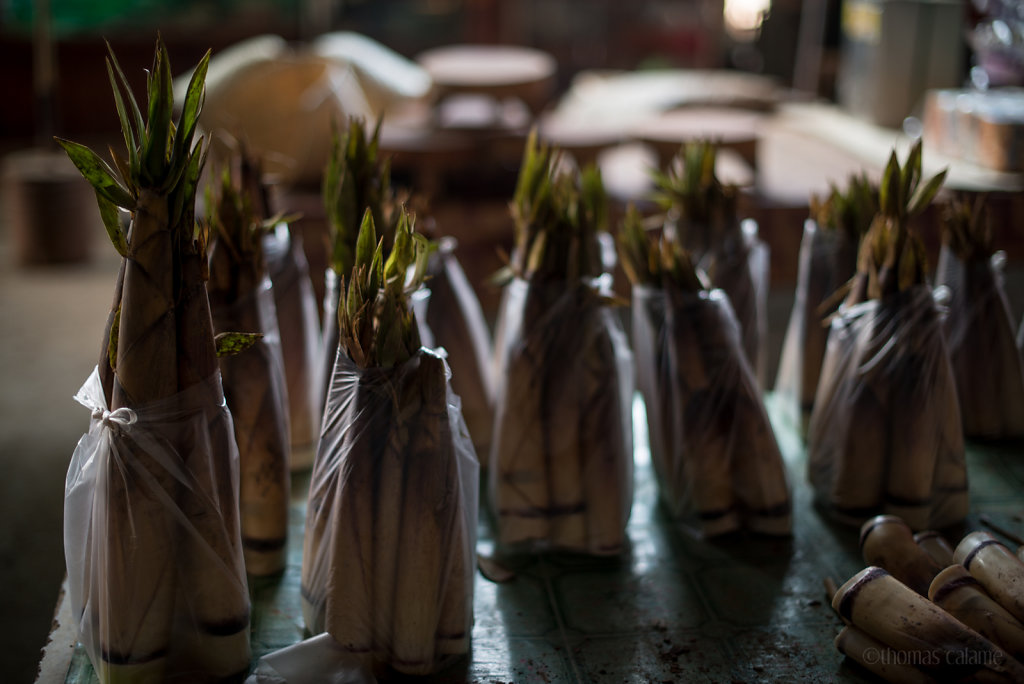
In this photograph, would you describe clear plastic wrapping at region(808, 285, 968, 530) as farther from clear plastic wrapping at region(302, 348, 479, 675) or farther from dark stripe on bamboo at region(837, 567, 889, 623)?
clear plastic wrapping at region(302, 348, 479, 675)

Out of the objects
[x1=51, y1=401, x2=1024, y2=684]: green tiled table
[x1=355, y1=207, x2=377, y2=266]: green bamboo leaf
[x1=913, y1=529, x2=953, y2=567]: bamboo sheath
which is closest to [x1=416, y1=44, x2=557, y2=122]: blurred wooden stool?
[x1=51, y1=401, x2=1024, y2=684]: green tiled table

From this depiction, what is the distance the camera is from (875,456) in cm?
174

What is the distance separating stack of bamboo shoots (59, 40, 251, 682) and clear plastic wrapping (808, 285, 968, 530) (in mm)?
1090

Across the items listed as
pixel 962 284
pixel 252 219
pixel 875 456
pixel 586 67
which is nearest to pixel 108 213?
pixel 252 219

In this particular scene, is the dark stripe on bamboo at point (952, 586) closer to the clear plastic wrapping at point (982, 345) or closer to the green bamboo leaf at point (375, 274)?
the clear plastic wrapping at point (982, 345)

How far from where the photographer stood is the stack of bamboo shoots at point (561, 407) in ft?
5.44

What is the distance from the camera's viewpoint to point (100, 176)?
1.24 m

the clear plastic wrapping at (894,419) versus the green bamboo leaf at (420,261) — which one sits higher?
the green bamboo leaf at (420,261)

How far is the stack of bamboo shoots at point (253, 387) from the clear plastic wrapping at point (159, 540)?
25cm

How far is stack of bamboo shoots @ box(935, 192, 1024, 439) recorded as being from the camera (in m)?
1.99

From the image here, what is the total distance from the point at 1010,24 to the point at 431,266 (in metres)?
3.19

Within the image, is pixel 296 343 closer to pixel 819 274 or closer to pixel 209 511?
pixel 209 511

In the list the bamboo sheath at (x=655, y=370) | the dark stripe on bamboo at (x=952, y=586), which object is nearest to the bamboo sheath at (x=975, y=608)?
the dark stripe on bamboo at (x=952, y=586)

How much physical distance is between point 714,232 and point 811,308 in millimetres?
282
